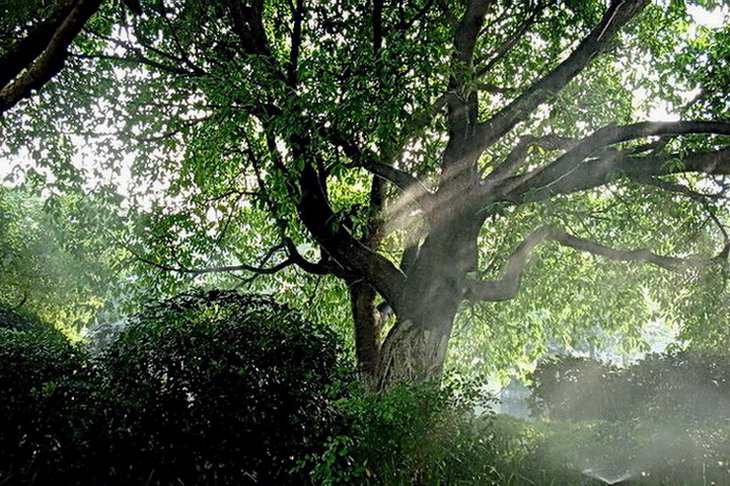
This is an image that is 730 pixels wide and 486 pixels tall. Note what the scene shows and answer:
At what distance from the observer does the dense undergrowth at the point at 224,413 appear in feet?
14.1

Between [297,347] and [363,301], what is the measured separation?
5240 mm

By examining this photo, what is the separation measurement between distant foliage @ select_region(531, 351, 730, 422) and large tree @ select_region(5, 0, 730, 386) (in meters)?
2.26

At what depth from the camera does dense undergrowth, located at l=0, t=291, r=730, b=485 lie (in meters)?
4.29

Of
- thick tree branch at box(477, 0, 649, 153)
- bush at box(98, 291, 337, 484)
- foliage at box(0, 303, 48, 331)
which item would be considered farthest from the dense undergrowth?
foliage at box(0, 303, 48, 331)

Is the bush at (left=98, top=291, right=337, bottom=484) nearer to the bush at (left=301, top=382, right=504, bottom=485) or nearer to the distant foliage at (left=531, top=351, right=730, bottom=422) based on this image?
the bush at (left=301, top=382, right=504, bottom=485)

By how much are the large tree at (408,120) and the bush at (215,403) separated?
85.9 inches

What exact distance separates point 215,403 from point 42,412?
2.15 meters

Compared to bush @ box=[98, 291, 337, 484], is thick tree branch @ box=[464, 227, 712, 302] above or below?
above

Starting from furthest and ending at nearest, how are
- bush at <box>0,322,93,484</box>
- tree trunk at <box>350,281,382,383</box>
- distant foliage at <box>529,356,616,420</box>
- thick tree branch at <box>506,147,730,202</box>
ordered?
1. distant foliage at <box>529,356,616,420</box>
2. tree trunk at <box>350,281,382,383</box>
3. thick tree branch at <box>506,147,730,202</box>
4. bush at <box>0,322,93,484</box>

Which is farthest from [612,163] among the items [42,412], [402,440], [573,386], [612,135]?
[42,412]

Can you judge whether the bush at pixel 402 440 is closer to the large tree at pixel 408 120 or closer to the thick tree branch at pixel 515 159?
the large tree at pixel 408 120

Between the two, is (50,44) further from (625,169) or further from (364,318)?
(625,169)

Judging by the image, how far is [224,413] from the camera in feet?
15.8

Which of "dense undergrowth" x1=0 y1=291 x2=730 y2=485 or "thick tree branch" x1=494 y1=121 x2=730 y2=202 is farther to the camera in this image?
"thick tree branch" x1=494 y1=121 x2=730 y2=202
